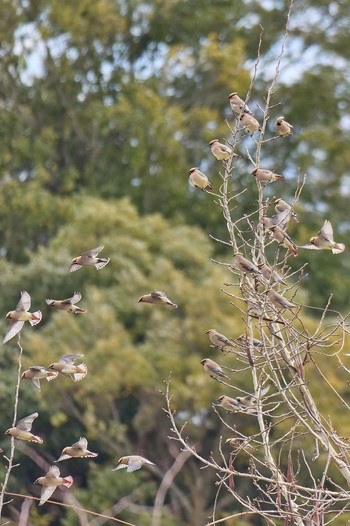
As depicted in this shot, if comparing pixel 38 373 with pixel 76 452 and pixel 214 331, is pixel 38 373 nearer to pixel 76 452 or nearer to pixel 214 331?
pixel 76 452

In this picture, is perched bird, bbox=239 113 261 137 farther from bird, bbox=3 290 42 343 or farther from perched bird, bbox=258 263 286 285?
bird, bbox=3 290 42 343

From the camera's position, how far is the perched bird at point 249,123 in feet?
10.7

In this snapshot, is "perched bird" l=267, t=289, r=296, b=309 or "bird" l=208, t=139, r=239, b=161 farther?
"bird" l=208, t=139, r=239, b=161

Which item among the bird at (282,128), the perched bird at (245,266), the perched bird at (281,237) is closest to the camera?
the perched bird at (245,266)

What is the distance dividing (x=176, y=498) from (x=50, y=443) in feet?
4.71

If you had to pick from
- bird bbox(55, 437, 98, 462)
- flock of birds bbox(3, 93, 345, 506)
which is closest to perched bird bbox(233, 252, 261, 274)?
flock of birds bbox(3, 93, 345, 506)

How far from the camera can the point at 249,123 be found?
130 inches

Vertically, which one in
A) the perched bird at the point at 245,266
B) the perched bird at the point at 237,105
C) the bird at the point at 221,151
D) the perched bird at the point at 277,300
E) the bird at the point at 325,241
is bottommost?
the perched bird at the point at 277,300

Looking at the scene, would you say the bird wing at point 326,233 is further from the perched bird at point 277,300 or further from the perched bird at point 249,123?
the perched bird at point 249,123

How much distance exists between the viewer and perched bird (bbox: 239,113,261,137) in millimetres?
3271

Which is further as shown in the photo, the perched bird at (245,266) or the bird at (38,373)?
the bird at (38,373)

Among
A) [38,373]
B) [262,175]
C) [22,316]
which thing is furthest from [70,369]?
[262,175]

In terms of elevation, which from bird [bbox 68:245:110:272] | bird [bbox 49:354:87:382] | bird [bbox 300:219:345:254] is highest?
bird [bbox 300:219:345:254]

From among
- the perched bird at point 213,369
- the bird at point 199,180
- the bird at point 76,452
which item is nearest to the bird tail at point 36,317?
the bird at point 76,452
